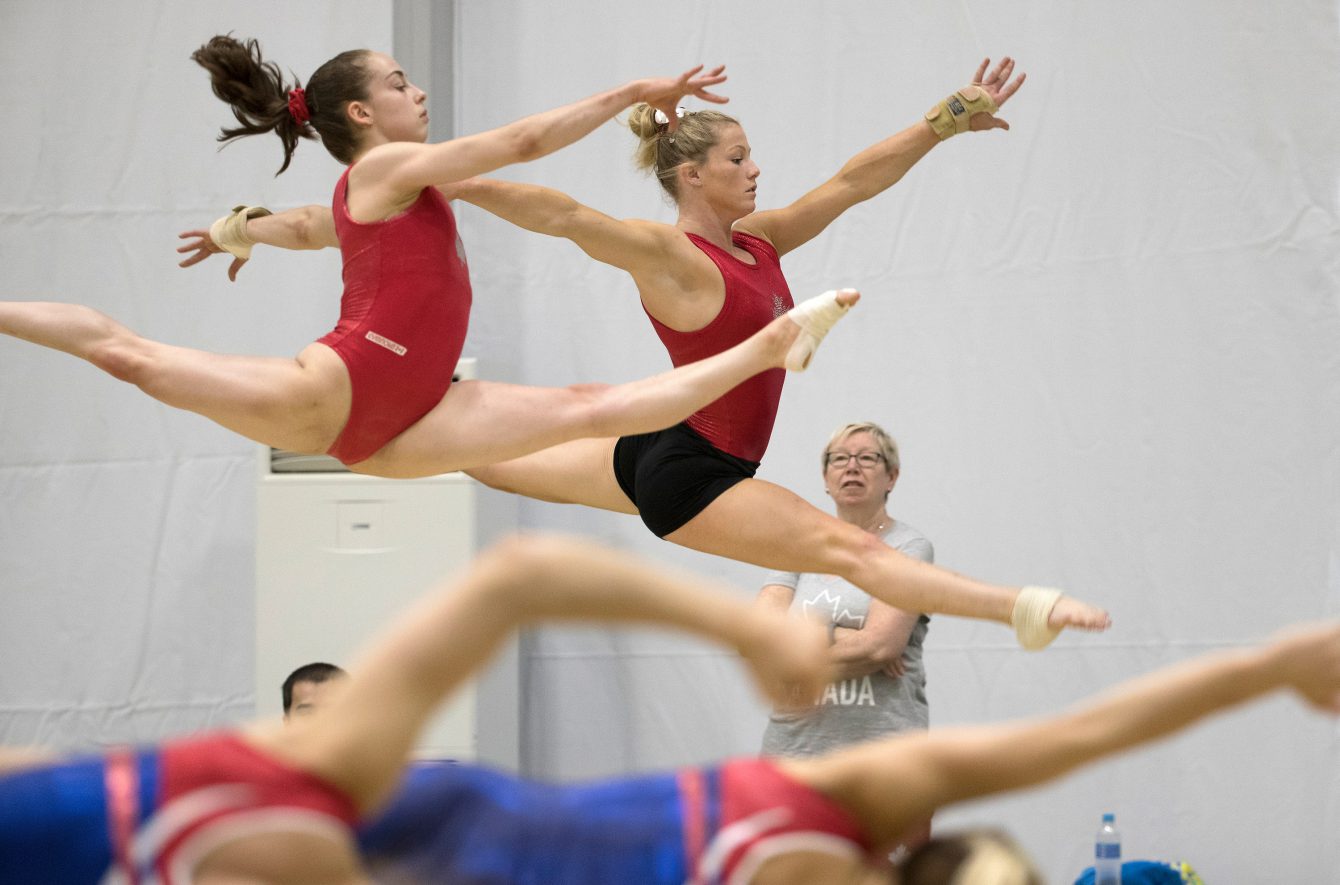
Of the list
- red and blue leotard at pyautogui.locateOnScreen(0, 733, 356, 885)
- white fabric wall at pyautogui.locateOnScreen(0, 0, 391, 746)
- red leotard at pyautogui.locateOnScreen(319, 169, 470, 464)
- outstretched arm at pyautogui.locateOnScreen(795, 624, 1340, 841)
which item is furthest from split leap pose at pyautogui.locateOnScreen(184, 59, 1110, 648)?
white fabric wall at pyautogui.locateOnScreen(0, 0, 391, 746)

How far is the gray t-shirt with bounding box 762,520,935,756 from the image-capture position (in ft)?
13.0

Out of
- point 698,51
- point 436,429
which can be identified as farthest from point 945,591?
point 698,51

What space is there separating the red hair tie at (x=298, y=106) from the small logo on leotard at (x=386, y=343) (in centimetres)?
61

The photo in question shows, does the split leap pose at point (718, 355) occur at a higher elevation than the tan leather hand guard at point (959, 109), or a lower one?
lower

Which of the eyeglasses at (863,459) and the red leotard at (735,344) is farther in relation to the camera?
the eyeglasses at (863,459)

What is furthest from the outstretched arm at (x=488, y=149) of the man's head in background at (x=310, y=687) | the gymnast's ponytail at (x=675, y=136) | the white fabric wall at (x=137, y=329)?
the white fabric wall at (x=137, y=329)

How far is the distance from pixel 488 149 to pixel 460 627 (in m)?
1.65

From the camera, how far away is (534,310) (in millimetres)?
5805

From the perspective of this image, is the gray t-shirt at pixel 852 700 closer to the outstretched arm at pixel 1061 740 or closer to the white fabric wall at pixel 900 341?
the white fabric wall at pixel 900 341

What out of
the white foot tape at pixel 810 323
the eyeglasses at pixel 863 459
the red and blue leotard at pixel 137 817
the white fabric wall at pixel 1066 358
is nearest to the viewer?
the red and blue leotard at pixel 137 817

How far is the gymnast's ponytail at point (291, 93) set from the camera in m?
3.47

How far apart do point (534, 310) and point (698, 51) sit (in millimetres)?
1153

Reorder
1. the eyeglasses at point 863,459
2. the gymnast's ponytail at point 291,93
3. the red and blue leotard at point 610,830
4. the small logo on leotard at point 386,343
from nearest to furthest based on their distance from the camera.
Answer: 1. the red and blue leotard at point 610,830
2. the small logo on leotard at point 386,343
3. the gymnast's ponytail at point 291,93
4. the eyeglasses at point 863,459

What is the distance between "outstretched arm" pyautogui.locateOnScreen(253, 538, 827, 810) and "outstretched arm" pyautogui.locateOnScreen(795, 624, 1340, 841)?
1.07ft
